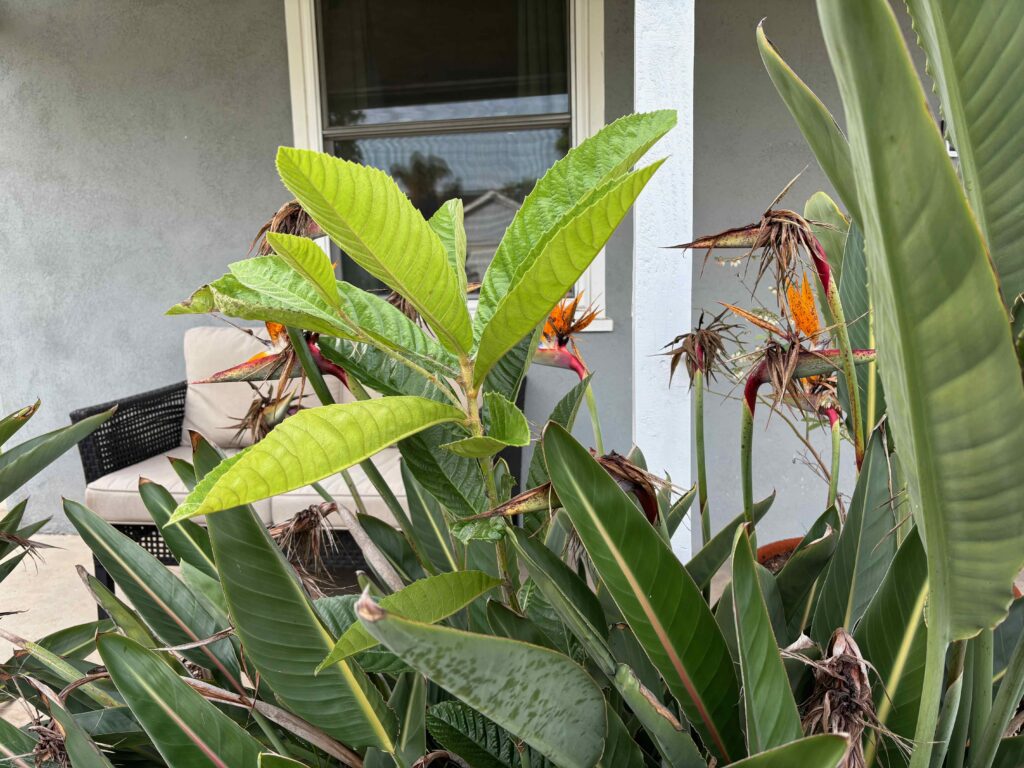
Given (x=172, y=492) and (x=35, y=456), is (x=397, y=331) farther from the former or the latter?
(x=172, y=492)

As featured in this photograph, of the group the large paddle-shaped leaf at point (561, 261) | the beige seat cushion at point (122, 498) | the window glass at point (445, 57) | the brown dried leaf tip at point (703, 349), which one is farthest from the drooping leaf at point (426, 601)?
the window glass at point (445, 57)

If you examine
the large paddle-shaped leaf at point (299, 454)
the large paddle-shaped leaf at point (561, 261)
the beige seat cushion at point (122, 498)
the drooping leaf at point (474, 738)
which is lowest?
the beige seat cushion at point (122, 498)

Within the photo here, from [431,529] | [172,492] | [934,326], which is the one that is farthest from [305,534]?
[172,492]

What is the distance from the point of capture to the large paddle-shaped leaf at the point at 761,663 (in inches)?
17.9

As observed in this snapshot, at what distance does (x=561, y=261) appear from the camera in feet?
1.28

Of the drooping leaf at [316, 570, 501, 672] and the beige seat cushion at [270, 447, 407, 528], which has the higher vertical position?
the drooping leaf at [316, 570, 501, 672]

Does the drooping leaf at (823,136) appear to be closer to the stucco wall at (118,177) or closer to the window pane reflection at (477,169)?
the window pane reflection at (477,169)

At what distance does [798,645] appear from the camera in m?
0.47

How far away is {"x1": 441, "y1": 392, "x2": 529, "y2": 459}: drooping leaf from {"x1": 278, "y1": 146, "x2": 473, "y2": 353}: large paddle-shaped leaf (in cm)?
5

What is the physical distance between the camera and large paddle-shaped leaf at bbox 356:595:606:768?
353 mm

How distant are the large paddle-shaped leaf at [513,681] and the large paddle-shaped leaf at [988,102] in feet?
0.98

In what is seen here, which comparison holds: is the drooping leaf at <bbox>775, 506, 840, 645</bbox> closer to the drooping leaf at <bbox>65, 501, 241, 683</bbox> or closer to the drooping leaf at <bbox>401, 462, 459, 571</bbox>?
the drooping leaf at <bbox>401, 462, 459, 571</bbox>

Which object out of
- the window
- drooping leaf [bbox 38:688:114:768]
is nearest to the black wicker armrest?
the window

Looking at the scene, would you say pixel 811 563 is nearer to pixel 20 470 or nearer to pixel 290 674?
pixel 290 674
